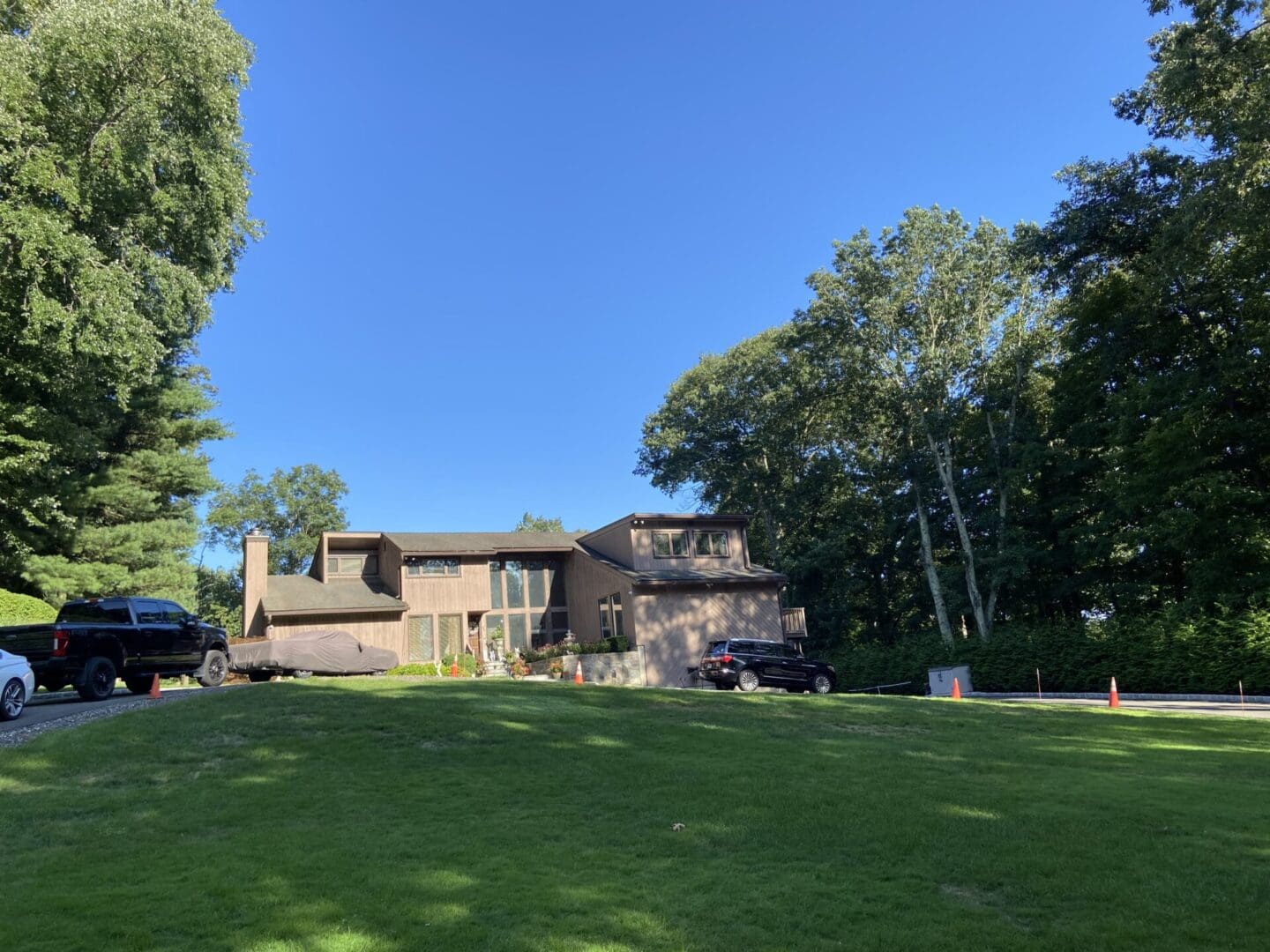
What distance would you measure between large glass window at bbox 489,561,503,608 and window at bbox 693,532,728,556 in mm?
8760

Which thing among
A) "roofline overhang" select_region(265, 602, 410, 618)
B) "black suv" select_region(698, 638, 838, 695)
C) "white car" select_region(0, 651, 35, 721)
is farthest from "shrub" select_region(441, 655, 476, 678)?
"white car" select_region(0, 651, 35, 721)

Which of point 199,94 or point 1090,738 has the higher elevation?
point 199,94

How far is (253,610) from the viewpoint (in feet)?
110

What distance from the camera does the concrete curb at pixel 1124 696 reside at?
20548 millimetres

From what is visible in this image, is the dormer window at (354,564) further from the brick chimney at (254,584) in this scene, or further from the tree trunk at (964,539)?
the tree trunk at (964,539)

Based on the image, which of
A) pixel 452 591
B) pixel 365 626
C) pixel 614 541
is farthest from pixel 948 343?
pixel 365 626

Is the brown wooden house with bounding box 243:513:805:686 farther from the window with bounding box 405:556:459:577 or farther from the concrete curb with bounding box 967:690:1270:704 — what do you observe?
the concrete curb with bounding box 967:690:1270:704

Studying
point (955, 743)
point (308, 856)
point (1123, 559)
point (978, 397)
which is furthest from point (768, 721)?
point (978, 397)

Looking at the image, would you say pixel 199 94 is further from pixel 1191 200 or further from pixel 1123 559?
pixel 1123 559

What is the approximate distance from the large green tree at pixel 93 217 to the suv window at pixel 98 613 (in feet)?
21.9

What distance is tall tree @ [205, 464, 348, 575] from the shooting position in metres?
58.8

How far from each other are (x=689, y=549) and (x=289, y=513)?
38402mm

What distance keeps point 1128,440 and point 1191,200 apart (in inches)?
409

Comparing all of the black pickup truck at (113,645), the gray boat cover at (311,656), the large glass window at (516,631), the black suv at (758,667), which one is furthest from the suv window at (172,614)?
the large glass window at (516,631)
